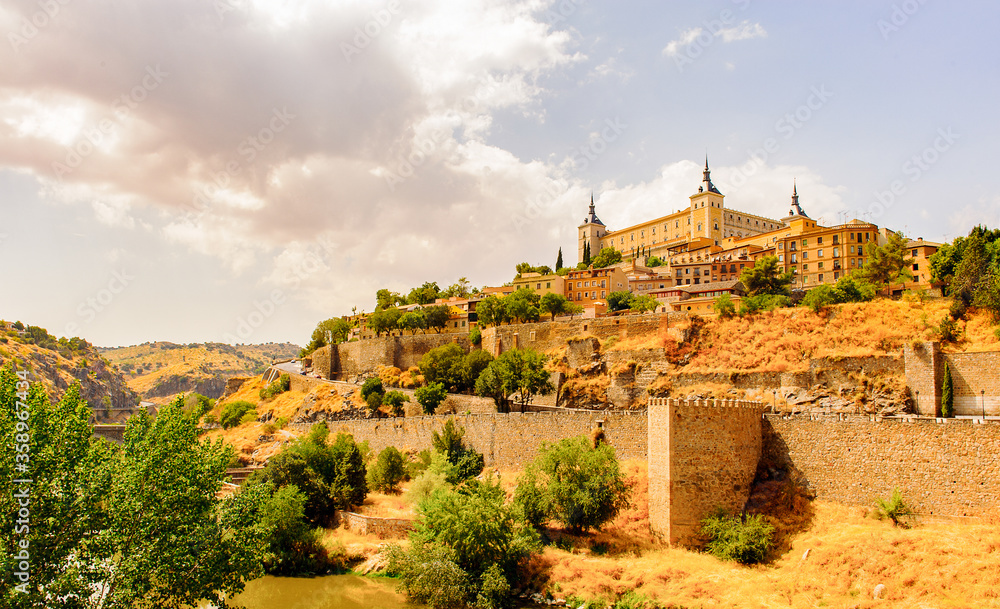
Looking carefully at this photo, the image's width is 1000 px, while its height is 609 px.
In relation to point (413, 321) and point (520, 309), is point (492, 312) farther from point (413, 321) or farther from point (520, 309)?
point (413, 321)

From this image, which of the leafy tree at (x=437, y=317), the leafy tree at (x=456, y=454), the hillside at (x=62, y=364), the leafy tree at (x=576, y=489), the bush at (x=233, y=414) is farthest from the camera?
the hillside at (x=62, y=364)

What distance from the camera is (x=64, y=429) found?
17047 millimetres

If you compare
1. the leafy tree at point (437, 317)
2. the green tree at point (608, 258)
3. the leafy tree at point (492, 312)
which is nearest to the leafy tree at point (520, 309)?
the leafy tree at point (492, 312)

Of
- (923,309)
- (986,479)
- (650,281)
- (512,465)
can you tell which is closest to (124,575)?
(512,465)

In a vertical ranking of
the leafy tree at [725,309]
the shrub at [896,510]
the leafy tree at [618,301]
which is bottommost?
the shrub at [896,510]

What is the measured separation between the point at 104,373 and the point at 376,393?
106672 millimetres

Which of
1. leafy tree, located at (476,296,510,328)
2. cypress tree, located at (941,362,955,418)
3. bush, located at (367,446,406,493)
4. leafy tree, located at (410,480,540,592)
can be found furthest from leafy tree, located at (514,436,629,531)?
leafy tree, located at (476,296,510,328)

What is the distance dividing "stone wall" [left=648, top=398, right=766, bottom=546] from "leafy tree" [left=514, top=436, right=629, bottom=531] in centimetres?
191

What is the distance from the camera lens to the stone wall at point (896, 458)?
19.5 meters

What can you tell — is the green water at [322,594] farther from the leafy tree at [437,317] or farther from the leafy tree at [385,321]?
the leafy tree at [385,321]

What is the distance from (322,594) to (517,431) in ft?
42.7

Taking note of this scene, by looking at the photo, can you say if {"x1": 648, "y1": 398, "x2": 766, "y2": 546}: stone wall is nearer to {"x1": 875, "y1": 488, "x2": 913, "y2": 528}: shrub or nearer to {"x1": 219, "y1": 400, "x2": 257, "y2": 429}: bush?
{"x1": 875, "y1": 488, "x2": 913, "y2": 528}: shrub

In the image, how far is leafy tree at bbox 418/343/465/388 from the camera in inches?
2031

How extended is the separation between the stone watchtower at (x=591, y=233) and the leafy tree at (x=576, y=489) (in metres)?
79.8
